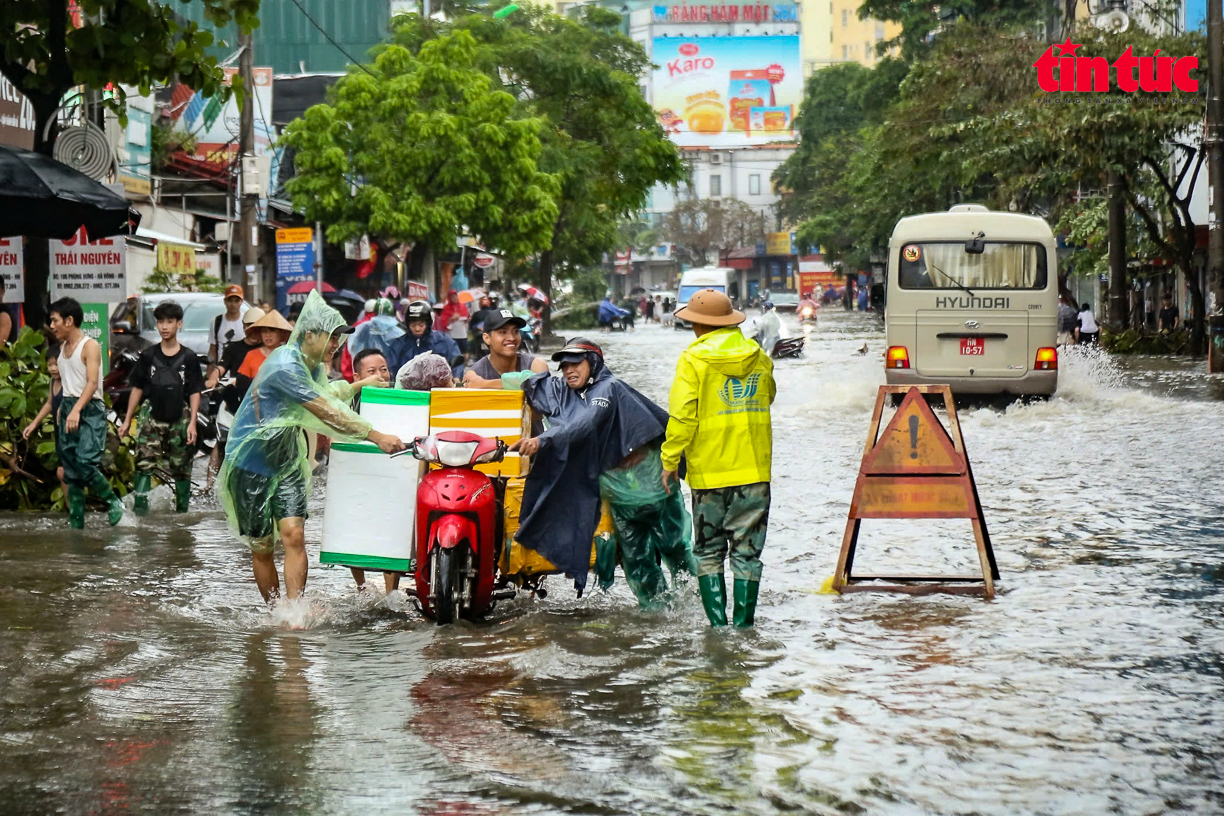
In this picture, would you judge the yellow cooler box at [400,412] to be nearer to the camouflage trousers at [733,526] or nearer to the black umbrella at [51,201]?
the camouflage trousers at [733,526]

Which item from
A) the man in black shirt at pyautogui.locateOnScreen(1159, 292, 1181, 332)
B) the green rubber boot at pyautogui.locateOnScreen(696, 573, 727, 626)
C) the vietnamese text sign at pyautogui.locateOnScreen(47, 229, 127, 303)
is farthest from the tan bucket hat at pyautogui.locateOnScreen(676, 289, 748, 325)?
the man in black shirt at pyautogui.locateOnScreen(1159, 292, 1181, 332)

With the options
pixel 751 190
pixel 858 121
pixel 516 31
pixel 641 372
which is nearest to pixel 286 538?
pixel 641 372

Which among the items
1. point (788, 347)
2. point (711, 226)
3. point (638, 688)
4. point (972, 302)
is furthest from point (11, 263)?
point (711, 226)

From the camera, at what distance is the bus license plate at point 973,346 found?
795 inches

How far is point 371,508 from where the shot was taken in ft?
26.6

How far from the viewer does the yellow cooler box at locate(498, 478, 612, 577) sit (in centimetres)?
823

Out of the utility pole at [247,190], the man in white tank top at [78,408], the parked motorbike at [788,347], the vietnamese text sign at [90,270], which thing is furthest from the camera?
the parked motorbike at [788,347]

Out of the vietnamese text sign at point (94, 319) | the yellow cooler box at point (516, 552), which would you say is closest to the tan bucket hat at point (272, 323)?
the yellow cooler box at point (516, 552)

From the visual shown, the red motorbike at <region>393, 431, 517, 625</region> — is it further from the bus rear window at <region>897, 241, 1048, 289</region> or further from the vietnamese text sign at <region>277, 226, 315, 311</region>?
the vietnamese text sign at <region>277, 226, 315, 311</region>

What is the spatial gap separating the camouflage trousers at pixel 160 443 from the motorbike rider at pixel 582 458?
500 centimetres

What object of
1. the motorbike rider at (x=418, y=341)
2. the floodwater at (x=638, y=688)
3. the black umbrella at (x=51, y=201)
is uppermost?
the black umbrella at (x=51, y=201)

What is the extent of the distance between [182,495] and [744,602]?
6.36 metres

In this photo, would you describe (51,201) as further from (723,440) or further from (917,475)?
(917,475)

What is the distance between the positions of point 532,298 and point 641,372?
40.0ft
